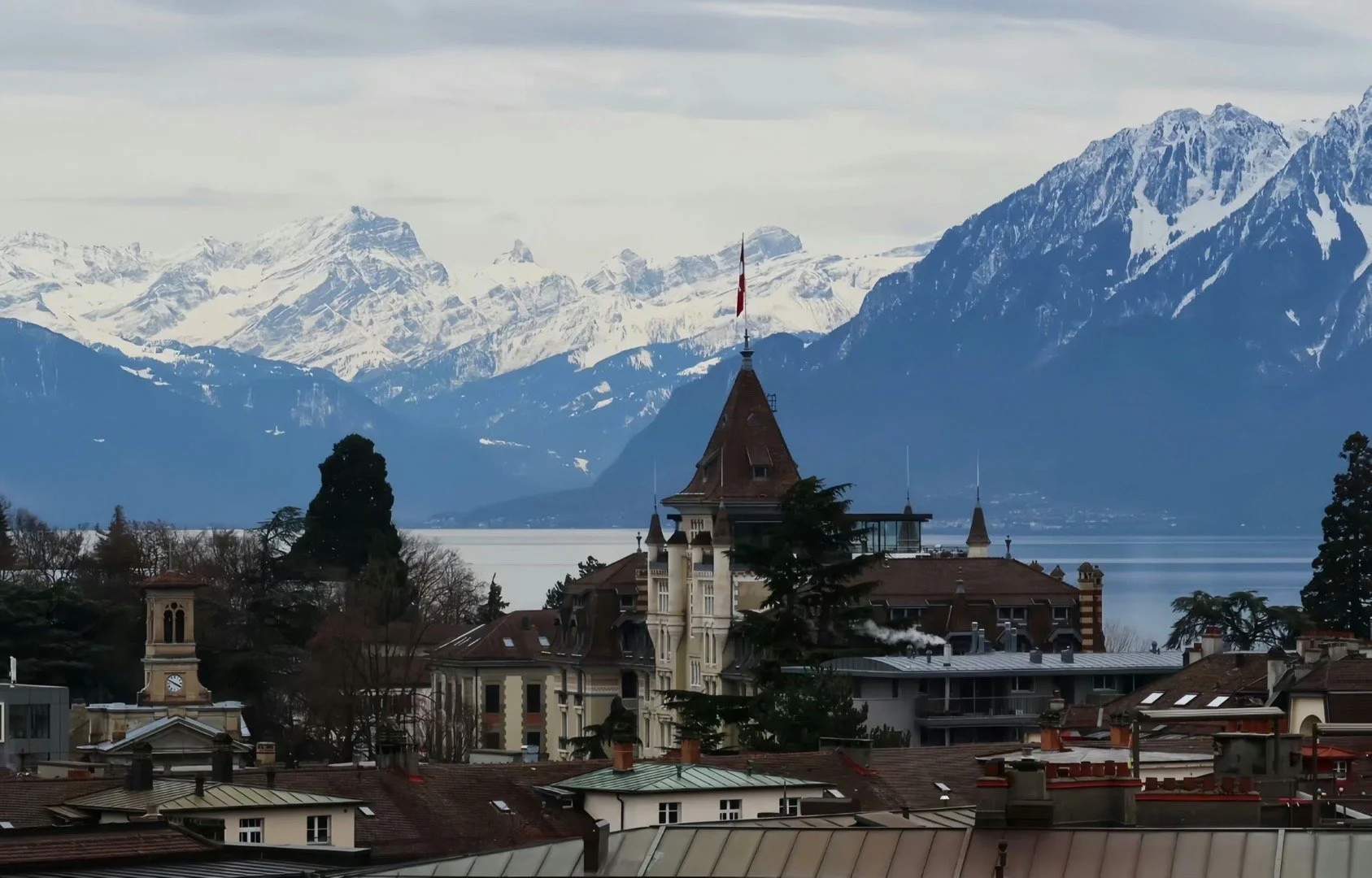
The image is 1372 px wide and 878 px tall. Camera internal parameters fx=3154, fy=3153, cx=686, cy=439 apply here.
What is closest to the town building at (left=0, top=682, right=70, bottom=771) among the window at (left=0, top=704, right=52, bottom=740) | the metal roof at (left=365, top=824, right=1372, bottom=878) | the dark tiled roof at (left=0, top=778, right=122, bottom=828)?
the window at (left=0, top=704, right=52, bottom=740)

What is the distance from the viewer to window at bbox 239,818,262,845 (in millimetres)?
42594

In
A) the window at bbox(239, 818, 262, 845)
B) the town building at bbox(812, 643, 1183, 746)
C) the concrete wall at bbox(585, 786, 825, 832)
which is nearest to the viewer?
the window at bbox(239, 818, 262, 845)

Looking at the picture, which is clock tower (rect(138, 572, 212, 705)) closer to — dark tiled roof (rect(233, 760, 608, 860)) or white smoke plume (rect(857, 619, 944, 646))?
white smoke plume (rect(857, 619, 944, 646))

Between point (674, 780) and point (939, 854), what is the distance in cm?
2643

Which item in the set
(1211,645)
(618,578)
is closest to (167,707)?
(1211,645)

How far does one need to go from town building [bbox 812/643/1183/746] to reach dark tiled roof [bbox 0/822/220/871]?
155ft

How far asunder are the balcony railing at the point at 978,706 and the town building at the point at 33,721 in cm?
2282

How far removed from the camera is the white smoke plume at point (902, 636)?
89750mm

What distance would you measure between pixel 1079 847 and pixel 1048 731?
102 feet

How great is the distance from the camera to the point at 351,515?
13350cm

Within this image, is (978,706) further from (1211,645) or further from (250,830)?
(250,830)

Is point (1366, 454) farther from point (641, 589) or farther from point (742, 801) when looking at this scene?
point (742, 801)

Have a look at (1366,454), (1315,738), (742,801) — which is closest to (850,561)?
(1366,454)

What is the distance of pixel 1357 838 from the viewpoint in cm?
2167
